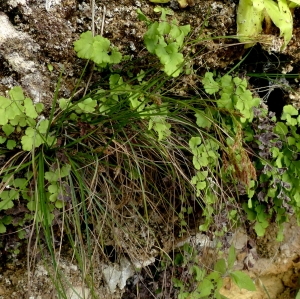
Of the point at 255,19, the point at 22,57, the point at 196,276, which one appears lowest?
the point at 196,276

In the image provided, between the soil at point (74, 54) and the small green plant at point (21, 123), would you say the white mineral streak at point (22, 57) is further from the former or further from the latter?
the small green plant at point (21, 123)

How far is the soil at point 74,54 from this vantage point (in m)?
1.79

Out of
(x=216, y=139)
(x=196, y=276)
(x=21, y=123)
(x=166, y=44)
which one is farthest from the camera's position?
(x=196, y=276)

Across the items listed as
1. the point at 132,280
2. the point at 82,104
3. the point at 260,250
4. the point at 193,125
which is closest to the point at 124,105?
the point at 82,104

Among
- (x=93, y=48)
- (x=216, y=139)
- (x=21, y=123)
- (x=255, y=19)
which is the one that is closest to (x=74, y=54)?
(x=93, y=48)

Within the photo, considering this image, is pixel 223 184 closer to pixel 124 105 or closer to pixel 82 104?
pixel 124 105

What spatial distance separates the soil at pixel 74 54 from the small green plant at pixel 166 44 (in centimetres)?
15

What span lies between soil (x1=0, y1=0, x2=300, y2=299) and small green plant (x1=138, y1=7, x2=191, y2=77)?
0.15 meters

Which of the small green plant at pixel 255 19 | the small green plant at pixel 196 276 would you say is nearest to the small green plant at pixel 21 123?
the small green plant at pixel 196 276

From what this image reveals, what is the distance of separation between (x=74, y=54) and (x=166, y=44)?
15.2 inches

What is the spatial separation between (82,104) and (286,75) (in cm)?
112

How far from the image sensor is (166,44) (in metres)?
1.80

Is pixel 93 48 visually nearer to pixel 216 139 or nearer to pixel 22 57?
pixel 22 57

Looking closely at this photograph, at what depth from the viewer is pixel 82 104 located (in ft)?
5.74
